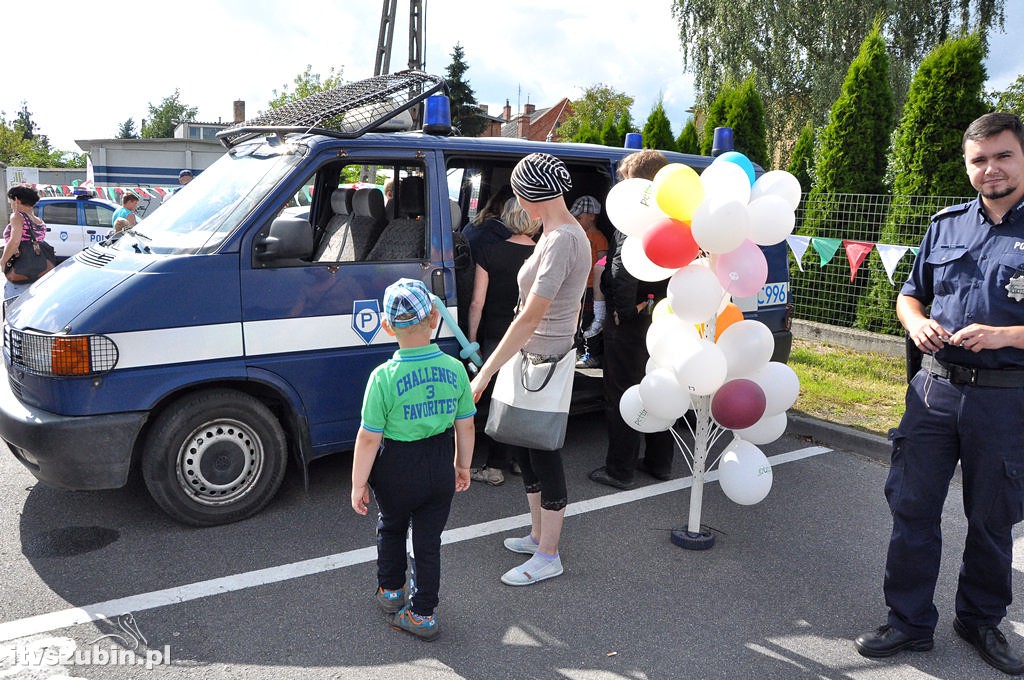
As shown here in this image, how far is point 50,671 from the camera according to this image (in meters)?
2.84

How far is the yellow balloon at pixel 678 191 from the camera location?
3.56m

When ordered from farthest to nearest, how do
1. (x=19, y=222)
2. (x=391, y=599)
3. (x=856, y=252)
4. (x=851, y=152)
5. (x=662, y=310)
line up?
1. (x=851, y=152)
2. (x=856, y=252)
3. (x=19, y=222)
4. (x=662, y=310)
5. (x=391, y=599)

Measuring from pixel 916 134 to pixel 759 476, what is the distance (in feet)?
22.8

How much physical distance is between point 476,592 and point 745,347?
1767 mm

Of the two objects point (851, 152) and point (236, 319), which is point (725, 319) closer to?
point (236, 319)

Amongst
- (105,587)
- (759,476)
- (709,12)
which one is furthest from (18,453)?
(709,12)

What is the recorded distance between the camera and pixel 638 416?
4.05 meters

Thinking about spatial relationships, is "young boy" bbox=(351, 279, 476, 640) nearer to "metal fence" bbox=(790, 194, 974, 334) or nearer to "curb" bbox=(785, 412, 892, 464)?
"curb" bbox=(785, 412, 892, 464)

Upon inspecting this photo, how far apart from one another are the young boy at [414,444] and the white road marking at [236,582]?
0.71 meters

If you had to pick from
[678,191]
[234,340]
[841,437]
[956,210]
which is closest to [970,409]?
[956,210]

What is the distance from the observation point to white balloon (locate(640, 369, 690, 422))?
12.5 feet

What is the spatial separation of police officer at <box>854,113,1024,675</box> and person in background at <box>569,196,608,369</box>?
2.37 metres

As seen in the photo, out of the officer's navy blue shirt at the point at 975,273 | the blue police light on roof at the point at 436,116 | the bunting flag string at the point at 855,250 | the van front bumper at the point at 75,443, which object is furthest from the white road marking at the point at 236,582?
the bunting flag string at the point at 855,250

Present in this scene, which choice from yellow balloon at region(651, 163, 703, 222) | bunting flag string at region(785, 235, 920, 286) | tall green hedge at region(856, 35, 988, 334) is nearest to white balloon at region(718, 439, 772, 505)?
yellow balloon at region(651, 163, 703, 222)
